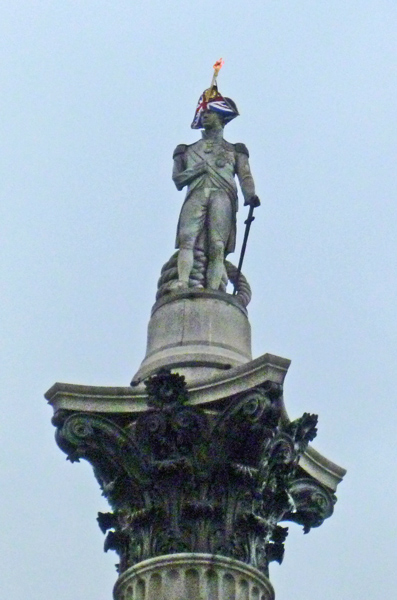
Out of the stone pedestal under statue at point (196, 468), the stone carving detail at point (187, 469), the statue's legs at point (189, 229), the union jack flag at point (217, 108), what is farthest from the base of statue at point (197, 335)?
the union jack flag at point (217, 108)

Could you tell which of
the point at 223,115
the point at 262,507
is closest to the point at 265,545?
the point at 262,507

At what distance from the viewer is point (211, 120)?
76.1 feet

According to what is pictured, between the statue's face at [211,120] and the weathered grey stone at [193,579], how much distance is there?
8.20m

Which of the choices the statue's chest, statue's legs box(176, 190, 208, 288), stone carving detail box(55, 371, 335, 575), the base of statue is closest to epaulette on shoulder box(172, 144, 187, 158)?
the statue's chest

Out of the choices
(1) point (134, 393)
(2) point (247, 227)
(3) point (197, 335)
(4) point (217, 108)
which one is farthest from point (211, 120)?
(1) point (134, 393)

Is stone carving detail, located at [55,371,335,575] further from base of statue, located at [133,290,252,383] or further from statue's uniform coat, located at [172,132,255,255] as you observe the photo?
statue's uniform coat, located at [172,132,255,255]

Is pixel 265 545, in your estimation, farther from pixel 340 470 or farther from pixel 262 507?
pixel 340 470

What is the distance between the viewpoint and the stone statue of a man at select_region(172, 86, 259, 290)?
71.1 ft

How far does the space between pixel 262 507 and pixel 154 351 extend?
3.06 m

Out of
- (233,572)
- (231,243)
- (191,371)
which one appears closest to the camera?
(233,572)

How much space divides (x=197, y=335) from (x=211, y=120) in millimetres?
4637

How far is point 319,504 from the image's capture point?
19703 mm

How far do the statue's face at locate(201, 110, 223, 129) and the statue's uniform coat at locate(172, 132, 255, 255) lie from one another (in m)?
0.26

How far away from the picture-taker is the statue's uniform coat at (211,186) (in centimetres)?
2191
